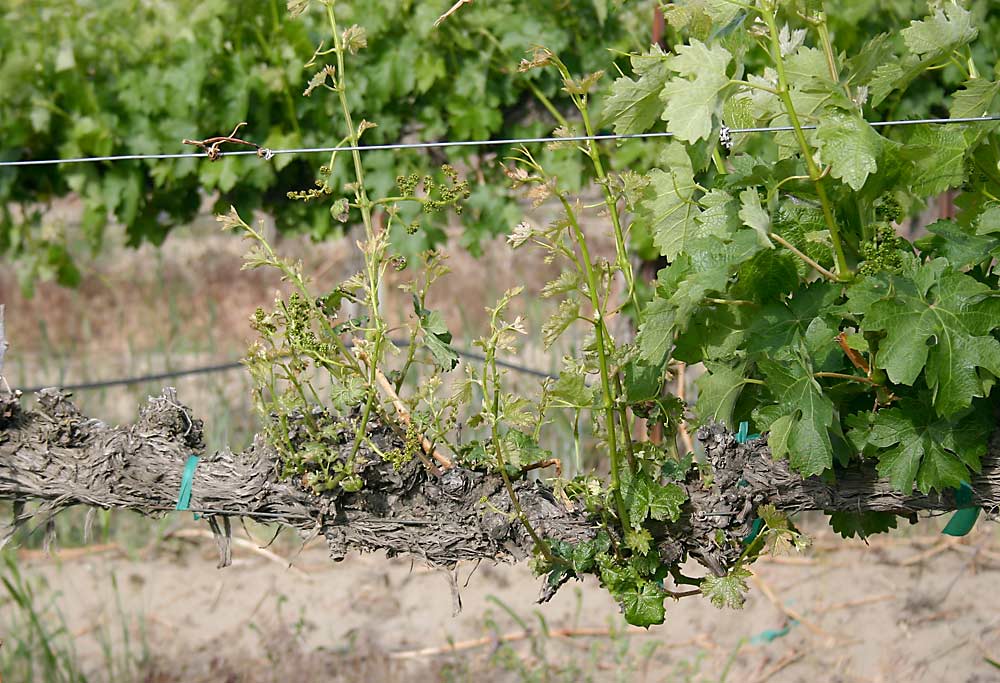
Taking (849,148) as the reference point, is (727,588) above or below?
below

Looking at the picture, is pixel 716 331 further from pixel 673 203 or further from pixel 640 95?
pixel 640 95

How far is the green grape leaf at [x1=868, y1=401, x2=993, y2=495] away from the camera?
3.78 ft

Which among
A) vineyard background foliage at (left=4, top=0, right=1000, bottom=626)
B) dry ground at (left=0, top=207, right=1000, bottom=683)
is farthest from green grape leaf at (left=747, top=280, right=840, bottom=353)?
dry ground at (left=0, top=207, right=1000, bottom=683)

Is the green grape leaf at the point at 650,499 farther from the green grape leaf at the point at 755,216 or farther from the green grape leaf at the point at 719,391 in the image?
the green grape leaf at the point at 755,216

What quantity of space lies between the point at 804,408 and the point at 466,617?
2075 mm

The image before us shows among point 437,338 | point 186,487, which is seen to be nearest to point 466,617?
point 186,487

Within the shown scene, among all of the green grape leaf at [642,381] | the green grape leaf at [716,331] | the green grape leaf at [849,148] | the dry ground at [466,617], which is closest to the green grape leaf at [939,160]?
the green grape leaf at [849,148]

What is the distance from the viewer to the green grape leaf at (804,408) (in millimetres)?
1124

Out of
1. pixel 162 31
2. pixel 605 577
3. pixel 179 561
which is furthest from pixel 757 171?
pixel 179 561

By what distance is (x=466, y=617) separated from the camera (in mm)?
3029

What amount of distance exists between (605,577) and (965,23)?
0.75m

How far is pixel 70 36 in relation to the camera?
10.5 feet

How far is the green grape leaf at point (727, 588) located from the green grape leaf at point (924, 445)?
8.6 inches

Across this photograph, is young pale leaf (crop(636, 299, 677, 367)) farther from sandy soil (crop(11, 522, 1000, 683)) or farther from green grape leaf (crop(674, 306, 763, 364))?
sandy soil (crop(11, 522, 1000, 683))
